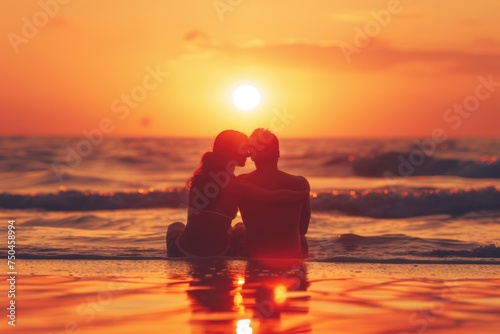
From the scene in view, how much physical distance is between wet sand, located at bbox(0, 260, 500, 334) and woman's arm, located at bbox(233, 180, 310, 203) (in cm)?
79

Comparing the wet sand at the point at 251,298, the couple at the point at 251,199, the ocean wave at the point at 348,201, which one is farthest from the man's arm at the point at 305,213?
the ocean wave at the point at 348,201

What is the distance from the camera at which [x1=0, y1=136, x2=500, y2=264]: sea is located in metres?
10.8

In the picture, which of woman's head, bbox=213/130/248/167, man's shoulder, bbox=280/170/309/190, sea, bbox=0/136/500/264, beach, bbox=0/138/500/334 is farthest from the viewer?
sea, bbox=0/136/500/264

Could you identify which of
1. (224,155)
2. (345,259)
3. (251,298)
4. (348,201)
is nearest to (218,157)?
(224,155)

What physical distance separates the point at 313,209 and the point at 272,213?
1092cm

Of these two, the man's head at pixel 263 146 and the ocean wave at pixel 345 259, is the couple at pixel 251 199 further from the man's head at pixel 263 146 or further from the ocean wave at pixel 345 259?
the ocean wave at pixel 345 259

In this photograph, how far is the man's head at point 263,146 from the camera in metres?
8.12

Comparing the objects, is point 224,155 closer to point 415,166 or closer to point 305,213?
point 305,213

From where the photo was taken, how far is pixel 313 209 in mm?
19438

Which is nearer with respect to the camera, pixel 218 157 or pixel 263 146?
pixel 263 146

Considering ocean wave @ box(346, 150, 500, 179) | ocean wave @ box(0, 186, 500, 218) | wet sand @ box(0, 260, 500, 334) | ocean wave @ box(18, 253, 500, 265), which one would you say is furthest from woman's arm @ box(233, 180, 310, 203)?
ocean wave @ box(346, 150, 500, 179)

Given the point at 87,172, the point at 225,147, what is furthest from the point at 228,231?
the point at 87,172

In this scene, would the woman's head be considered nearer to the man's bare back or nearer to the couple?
the couple

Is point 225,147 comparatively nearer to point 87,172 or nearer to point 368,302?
point 368,302
